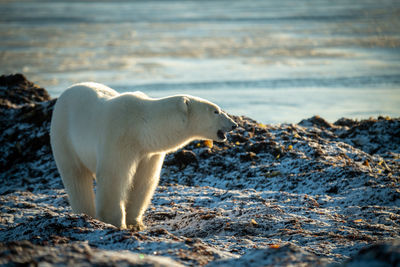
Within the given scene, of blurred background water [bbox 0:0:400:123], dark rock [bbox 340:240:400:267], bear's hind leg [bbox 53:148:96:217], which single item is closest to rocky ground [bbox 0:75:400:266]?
dark rock [bbox 340:240:400:267]

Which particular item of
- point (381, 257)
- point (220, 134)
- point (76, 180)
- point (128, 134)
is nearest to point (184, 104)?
point (220, 134)

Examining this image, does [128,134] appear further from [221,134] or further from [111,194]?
[221,134]

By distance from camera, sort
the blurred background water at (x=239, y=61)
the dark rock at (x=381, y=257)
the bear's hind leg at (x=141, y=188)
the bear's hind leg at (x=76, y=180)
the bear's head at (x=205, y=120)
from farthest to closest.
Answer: the blurred background water at (x=239, y=61) < the bear's hind leg at (x=76, y=180) < the bear's hind leg at (x=141, y=188) < the bear's head at (x=205, y=120) < the dark rock at (x=381, y=257)

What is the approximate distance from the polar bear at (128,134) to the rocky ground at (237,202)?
465 mm

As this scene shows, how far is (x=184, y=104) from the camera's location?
4785 mm

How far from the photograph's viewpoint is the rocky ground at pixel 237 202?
3355 mm

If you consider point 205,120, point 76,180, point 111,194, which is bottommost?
point 76,180

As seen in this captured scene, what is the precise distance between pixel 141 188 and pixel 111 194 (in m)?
0.57

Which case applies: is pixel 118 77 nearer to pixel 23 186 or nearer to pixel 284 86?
pixel 284 86

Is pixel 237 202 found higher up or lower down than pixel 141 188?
lower down

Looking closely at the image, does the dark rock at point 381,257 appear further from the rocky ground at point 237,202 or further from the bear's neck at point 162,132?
the bear's neck at point 162,132

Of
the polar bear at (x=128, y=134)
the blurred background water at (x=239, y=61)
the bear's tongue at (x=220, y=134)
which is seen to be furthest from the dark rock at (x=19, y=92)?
the bear's tongue at (x=220, y=134)

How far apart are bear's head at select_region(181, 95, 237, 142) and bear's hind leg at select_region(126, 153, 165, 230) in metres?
0.60

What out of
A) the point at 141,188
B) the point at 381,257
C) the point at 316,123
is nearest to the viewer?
the point at 381,257
